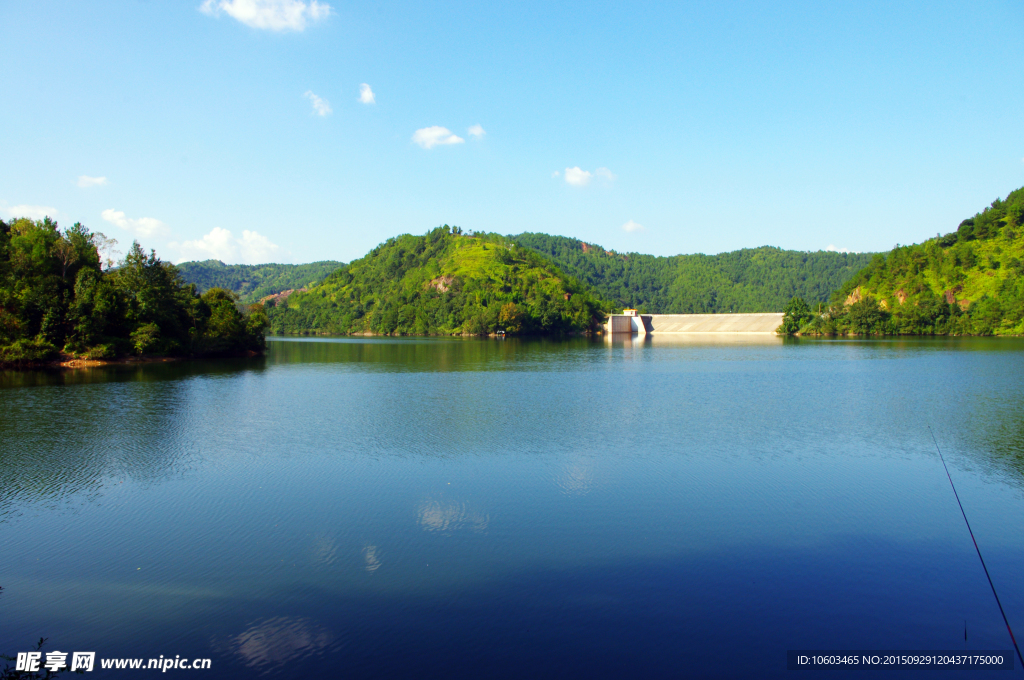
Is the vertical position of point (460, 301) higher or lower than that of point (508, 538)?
higher

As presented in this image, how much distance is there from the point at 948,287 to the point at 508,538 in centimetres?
13460

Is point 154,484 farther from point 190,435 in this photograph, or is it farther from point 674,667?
point 674,667

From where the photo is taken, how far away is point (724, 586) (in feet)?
32.0

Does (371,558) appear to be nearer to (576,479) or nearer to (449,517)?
(449,517)

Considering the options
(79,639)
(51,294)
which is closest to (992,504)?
(79,639)

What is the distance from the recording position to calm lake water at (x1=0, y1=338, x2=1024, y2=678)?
8.23 metres

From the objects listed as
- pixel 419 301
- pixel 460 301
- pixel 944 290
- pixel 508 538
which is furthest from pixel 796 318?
pixel 508 538

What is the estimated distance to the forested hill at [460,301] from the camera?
147625mm

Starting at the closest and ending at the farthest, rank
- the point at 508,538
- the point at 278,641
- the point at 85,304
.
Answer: the point at 278,641
the point at 508,538
the point at 85,304

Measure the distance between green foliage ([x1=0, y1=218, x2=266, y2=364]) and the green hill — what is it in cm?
10935

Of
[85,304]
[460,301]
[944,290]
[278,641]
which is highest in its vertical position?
[944,290]

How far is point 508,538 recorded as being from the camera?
11875 millimetres

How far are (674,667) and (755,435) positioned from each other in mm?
15438

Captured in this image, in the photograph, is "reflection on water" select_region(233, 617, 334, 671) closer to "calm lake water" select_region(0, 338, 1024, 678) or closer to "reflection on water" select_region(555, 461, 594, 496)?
"calm lake water" select_region(0, 338, 1024, 678)
